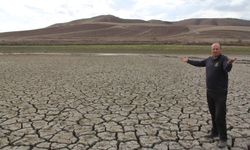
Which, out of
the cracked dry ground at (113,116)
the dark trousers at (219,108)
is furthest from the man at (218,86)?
the cracked dry ground at (113,116)

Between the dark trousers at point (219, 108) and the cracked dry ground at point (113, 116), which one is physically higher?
the dark trousers at point (219, 108)

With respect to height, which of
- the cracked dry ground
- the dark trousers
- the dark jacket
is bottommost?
the cracked dry ground

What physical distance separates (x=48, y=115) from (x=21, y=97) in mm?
2662

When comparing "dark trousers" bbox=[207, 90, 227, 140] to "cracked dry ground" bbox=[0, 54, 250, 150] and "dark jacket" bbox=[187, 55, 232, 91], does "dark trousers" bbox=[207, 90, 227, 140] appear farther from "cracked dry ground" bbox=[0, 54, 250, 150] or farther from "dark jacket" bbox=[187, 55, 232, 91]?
"cracked dry ground" bbox=[0, 54, 250, 150]

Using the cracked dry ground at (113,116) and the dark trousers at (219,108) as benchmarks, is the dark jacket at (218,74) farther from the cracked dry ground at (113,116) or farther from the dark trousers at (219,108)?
the cracked dry ground at (113,116)

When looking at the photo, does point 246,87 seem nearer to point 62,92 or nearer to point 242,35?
point 62,92

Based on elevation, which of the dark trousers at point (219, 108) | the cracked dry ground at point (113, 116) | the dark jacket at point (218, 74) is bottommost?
the cracked dry ground at point (113, 116)

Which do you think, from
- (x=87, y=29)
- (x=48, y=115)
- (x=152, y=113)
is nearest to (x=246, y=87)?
Answer: (x=152, y=113)

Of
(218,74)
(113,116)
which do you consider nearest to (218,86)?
(218,74)

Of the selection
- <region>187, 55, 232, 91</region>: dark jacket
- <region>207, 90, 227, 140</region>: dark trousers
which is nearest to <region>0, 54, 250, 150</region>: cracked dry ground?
<region>207, 90, 227, 140</region>: dark trousers

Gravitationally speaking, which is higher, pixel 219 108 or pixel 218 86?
pixel 218 86

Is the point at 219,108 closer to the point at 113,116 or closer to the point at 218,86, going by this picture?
the point at 218,86

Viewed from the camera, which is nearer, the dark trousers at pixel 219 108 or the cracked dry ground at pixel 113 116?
the dark trousers at pixel 219 108

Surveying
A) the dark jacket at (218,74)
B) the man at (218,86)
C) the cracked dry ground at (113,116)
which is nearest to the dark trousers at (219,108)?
the man at (218,86)
